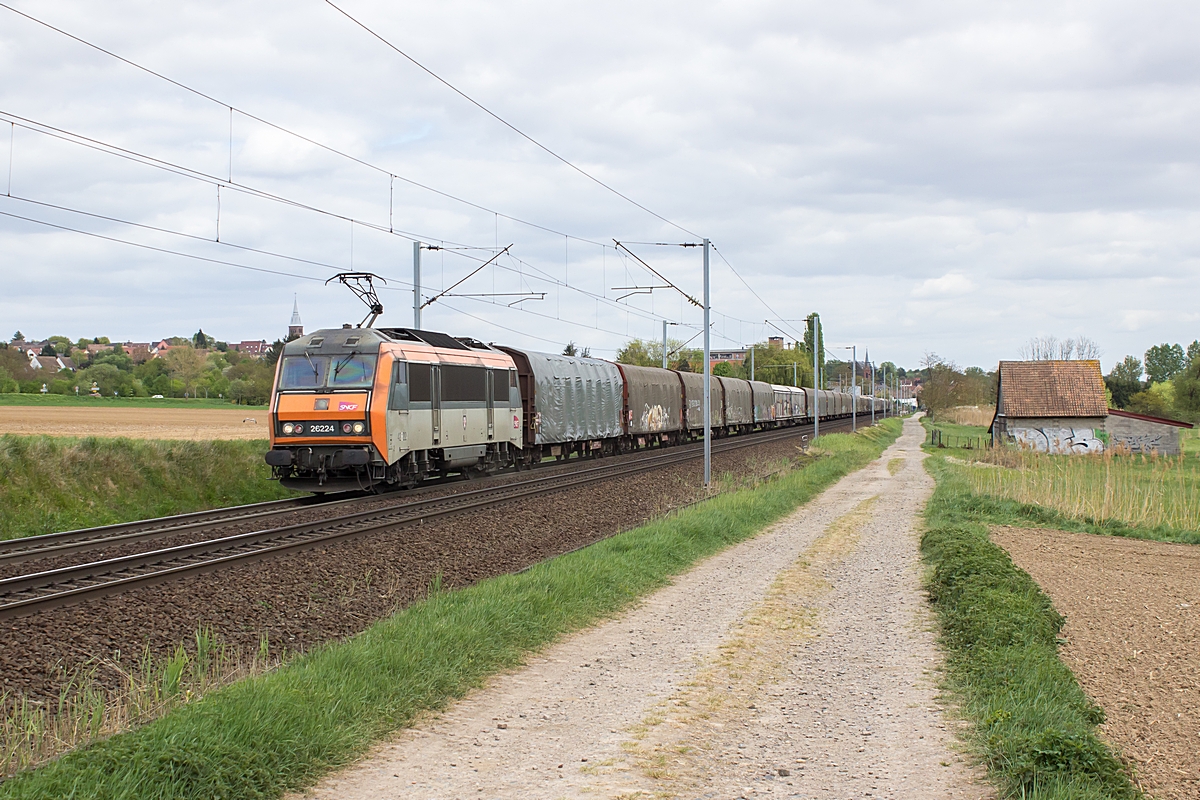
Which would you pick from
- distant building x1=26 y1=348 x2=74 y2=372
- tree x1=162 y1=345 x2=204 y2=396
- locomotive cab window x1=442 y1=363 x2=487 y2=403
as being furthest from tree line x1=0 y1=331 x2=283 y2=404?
locomotive cab window x1=442 y1=363 x2=487 y2=403

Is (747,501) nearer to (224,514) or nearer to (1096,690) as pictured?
(224,514)

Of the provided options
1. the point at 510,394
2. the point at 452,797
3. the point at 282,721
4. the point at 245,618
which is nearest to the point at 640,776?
the point at 452,797

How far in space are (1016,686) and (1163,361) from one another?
6741 inches

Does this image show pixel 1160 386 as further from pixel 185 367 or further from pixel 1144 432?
pixel 185 367

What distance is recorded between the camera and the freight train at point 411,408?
19.7m

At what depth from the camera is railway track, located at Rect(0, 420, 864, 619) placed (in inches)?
411

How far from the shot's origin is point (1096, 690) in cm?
766

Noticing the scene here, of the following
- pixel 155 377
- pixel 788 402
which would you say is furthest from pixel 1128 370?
pixel 155 377

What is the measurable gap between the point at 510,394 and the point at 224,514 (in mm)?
10321

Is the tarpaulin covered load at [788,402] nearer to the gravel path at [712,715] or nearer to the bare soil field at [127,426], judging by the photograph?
the bare soil field at [127,426]

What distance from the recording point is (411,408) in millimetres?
20797

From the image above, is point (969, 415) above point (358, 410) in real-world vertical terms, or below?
below

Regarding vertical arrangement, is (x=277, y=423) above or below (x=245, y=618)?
above

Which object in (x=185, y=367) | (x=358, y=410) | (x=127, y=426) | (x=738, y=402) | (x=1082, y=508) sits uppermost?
(x=185, y=367)
